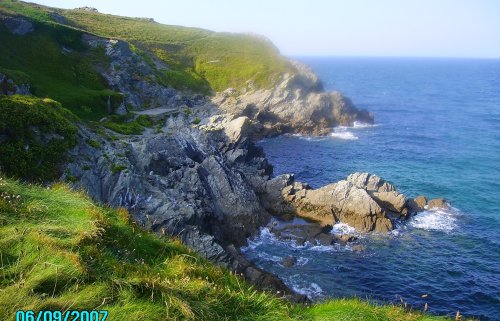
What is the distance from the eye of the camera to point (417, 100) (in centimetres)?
13375

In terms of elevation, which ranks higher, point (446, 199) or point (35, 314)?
point (35, 314)

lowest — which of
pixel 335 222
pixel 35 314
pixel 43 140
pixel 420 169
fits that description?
pixel 335 222

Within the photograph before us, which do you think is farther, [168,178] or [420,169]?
[420,169]

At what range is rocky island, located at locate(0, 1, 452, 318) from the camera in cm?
2675

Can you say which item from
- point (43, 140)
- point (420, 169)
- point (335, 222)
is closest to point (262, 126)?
point (420, 169)

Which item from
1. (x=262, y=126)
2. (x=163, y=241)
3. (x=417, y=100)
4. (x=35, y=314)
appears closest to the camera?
(x=35, y=314)

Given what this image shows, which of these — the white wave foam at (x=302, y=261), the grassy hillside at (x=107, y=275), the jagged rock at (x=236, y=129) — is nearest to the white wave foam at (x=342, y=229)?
the white wave foam at (x=302, y=261)

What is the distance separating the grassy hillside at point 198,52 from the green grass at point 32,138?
2339 inches

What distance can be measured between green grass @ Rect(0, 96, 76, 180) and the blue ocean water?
19.1 meters

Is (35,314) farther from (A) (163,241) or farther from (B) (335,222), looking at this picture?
(B) (335,222)

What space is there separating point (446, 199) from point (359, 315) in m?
47.1

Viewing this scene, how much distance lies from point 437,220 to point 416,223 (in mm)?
2718

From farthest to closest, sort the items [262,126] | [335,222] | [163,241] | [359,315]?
[262,126] → [335,222] → [163,241] → [359,315]

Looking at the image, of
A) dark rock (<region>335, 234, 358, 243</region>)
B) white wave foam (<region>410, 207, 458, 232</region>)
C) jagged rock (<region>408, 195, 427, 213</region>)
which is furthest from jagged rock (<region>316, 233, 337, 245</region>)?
jagged rock (<region>408, 195, 427, 213</region>)
